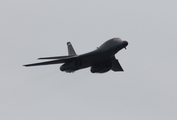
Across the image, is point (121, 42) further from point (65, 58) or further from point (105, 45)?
point (65, 58)

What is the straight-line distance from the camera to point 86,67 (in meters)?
79.2

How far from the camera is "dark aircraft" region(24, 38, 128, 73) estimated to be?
74938 mm

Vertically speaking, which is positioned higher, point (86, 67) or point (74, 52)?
point (74, 52)

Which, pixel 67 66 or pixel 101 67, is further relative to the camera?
pixel 101 67

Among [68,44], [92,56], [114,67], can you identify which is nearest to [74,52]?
[68,44]

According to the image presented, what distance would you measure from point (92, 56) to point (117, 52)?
166 inches

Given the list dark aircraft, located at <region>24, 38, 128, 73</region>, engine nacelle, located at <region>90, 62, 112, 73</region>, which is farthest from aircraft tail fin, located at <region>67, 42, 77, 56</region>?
engine nacelle, located at <region>90, 62, 112, 73</region>

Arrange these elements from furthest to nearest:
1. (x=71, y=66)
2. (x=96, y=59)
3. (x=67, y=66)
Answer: (x=67, y=66), (x=71, y=66), (x=96, y=59)

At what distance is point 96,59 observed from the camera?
76.9m

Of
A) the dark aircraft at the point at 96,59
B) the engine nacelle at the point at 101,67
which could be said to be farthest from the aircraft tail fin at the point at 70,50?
the engine nacelle at the point at 101,67

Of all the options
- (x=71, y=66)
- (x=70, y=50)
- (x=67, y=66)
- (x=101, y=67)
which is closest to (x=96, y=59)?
(x=101, y=67)

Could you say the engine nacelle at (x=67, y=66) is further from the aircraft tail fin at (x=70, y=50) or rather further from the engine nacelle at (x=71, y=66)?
the aircraft tail fin at (x=70, y=50)

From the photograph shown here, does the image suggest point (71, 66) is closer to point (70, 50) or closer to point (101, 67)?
point (101, 67)

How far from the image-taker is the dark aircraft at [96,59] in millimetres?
74938
